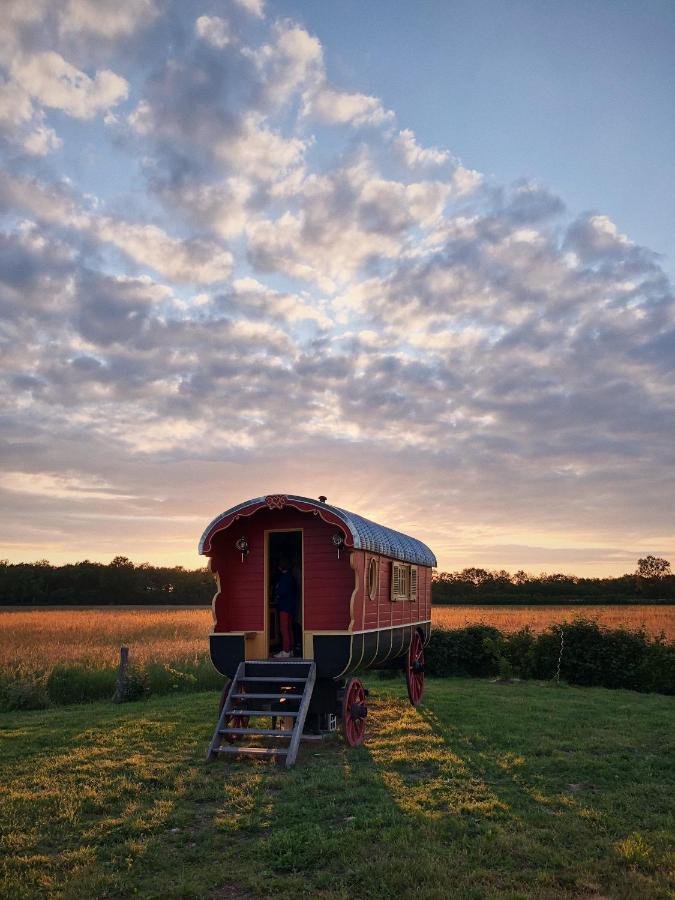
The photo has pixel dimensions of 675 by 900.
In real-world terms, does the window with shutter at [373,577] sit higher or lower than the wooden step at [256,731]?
higher

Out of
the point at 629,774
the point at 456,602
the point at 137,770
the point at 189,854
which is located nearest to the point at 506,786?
the point at 629,774

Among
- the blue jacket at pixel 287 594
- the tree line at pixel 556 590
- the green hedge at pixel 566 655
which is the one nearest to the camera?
the blue jacket at pixel 287 594

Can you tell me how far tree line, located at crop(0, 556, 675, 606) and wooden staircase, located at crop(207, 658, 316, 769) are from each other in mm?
46455

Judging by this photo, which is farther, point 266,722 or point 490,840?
point 266,722

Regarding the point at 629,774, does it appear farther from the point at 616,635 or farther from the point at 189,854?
the point at 616,635

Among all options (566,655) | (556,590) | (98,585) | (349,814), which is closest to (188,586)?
(98,585)

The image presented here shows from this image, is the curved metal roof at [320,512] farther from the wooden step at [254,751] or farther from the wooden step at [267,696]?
the wooden step at [254,751]

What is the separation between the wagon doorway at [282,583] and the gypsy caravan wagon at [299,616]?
2cm

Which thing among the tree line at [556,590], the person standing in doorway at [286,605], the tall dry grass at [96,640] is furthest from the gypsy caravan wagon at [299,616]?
the tree line at [556,590]

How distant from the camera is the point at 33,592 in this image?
6775cm

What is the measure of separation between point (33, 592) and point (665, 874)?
229ft

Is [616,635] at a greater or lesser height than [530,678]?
greater

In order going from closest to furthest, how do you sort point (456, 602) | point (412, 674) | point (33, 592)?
1. point (412, 674)
2. point (456, 602)
3. point (33, 592)

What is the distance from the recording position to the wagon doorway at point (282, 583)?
43.6ft
